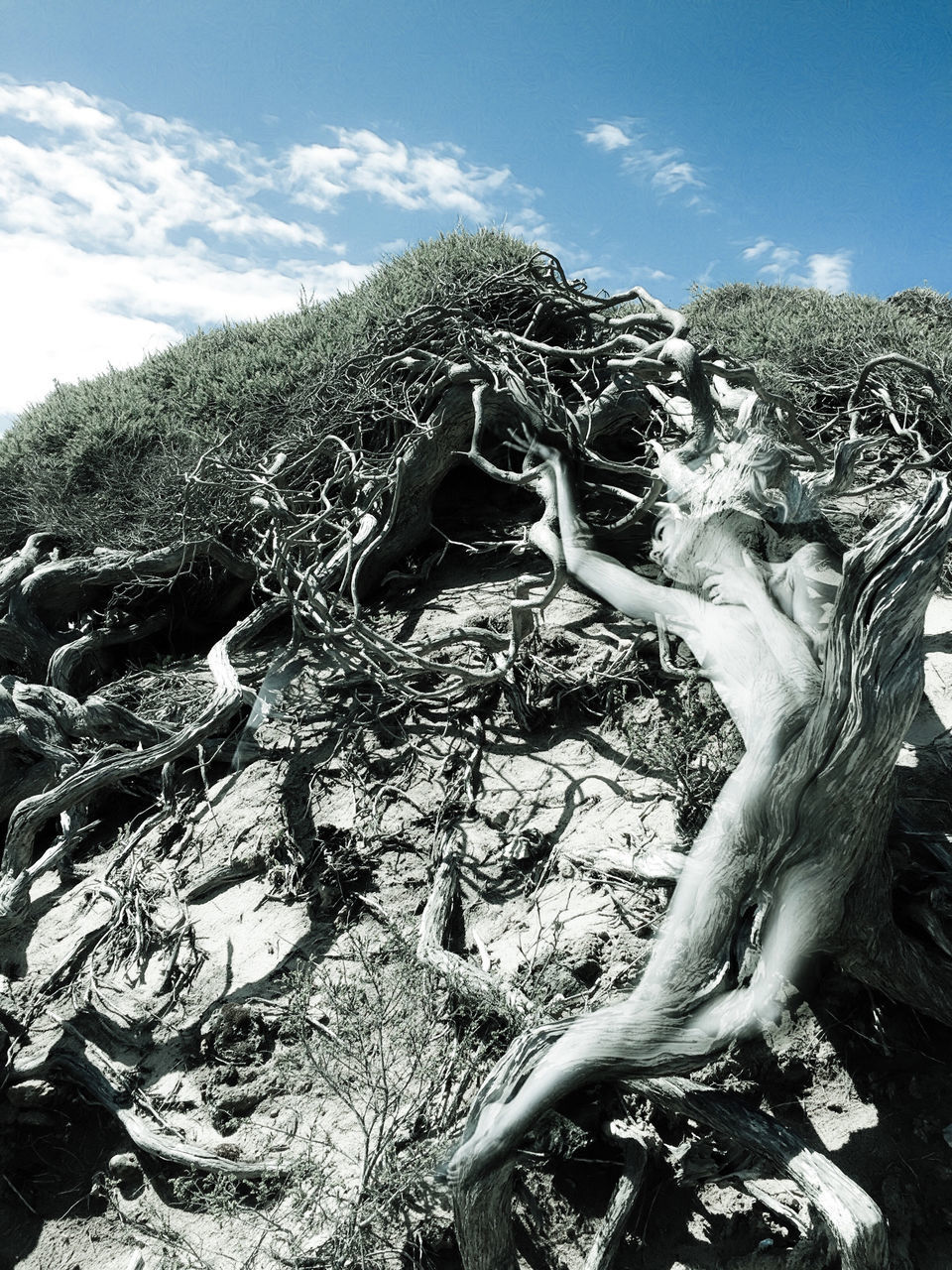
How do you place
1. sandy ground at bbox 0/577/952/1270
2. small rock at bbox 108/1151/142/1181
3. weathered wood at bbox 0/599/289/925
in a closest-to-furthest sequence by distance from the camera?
sandy ground at bbox 0/577/952/1270 → small rock at bbox 108/1151/142/1181 → weathered wood at bbox 0/599/289/925

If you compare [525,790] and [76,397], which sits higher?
[76,397]

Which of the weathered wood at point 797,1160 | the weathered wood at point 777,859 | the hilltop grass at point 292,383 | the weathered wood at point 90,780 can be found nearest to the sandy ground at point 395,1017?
the weathered wood at point 797,1160

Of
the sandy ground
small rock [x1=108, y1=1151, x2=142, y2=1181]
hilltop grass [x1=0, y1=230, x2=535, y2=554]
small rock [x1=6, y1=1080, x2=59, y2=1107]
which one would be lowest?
small rock [x1=108, y1=1151, x2=142, y2=1181]

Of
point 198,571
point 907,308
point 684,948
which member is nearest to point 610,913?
point 684,948

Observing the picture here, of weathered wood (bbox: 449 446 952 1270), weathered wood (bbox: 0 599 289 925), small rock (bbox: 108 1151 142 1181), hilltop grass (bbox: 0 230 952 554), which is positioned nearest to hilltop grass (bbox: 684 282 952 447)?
hilltop grass (bbox: 0 230 952 554)

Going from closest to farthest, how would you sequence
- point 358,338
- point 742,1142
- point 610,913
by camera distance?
point 742,1142
point 610,913
point 358,338

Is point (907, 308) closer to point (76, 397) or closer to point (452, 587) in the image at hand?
point (452, 587)

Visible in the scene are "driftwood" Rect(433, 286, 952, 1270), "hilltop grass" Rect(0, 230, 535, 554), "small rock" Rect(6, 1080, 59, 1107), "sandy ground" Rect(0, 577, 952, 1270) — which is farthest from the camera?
"hilltop grass" Rect(0, 230, 535, 554)

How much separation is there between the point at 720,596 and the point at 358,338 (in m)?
6.12

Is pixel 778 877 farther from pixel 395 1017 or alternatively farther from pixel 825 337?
pixel 825 337

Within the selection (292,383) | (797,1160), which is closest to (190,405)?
(292,383)

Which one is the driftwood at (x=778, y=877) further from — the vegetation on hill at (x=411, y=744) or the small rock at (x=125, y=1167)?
the small rock at (x=125, y=1167)

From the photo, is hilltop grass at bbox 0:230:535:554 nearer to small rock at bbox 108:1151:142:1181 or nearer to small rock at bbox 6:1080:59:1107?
small rock at bbox 6:1080:59:1107

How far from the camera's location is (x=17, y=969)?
5.04 meters
